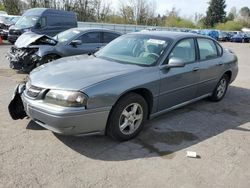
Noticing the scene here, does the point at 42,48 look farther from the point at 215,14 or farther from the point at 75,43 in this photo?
the point at 215,14

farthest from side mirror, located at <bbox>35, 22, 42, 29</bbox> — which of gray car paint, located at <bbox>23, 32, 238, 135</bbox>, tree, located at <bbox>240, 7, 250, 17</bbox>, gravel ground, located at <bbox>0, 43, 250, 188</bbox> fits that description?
tree, located at <bbox>240, 7, 250, 17</bbox>

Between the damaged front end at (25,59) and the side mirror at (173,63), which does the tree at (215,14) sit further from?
the side mirror at (173,63)

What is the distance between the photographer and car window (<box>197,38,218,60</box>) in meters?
5.64

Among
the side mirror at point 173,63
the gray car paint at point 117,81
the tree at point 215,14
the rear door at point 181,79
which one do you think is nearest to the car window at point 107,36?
the gray car paint at point 117,81

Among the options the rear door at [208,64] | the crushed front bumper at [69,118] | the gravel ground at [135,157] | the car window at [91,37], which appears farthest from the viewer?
the car window at [91,37]

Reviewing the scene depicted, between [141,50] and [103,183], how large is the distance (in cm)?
242

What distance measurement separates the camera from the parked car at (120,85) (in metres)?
3.65

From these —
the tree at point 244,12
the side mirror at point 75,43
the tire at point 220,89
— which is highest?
the tree at point 244,12

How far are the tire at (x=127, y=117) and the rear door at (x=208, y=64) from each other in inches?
68.7

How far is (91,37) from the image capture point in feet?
31.2

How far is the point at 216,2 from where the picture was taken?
228ft

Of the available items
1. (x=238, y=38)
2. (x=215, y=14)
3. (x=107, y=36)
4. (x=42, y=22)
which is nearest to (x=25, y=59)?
(x=107, y=36)

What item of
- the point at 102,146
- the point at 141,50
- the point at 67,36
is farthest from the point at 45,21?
the point at 102,146

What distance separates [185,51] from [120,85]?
1.82 m
